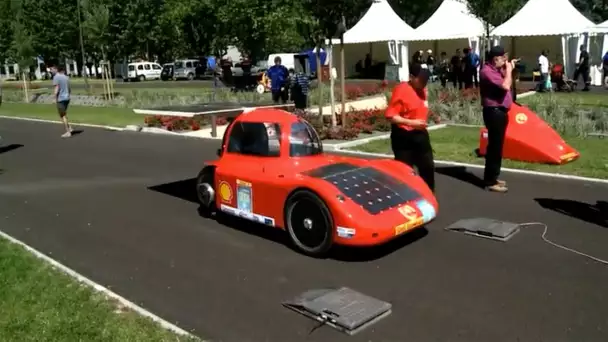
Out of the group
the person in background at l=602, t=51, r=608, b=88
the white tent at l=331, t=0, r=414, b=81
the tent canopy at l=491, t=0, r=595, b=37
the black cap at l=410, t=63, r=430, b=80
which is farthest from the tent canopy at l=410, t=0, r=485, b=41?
the black cap at l=410, t=63, r=430, b=80

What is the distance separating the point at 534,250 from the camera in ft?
20.1

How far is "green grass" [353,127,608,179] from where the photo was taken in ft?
32.1

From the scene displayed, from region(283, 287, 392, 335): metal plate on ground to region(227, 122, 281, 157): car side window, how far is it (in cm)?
212

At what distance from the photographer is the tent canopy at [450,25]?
3372 centimetres

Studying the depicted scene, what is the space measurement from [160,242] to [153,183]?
3.50 metres

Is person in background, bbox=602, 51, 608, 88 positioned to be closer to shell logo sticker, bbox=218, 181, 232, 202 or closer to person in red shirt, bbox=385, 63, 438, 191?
person in red shirt, bbox=385, 63, 438, 191

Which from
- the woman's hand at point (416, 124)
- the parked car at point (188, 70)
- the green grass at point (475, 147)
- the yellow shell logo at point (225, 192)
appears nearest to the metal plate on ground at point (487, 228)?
the woman's hand at point (416, 124)

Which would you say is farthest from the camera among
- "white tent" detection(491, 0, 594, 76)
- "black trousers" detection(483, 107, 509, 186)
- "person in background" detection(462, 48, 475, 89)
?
"white tent" detection(491, 0, 594, 76)

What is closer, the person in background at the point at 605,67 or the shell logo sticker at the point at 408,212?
the shell logo sticker at the point at 408,212

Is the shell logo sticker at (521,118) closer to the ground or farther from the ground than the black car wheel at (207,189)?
farther from the ground

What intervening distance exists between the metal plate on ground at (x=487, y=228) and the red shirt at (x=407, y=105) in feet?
4.43

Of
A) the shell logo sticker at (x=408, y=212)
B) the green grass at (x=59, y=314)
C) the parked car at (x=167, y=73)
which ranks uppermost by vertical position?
the parked car at (x=167, y=73)

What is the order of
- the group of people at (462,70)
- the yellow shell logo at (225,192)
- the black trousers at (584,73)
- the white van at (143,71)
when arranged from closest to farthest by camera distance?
the yellow shell logo at (225,192) → the group of people at (462,70) → the black trousers at (584,73) → the white van at (143,71)

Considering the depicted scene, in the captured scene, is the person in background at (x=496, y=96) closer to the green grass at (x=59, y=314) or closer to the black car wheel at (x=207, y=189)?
the black car wheel at (x=207, y=189)
